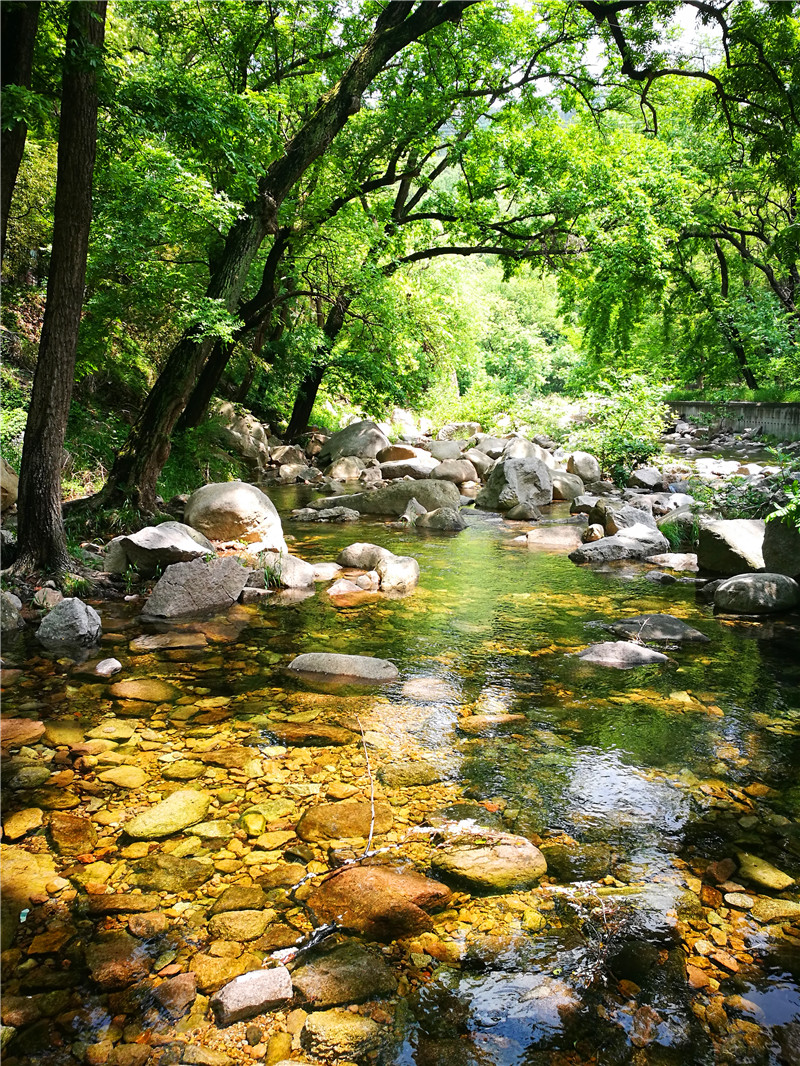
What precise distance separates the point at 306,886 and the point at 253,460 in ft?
44.7

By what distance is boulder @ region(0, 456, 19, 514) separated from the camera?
8.27 m

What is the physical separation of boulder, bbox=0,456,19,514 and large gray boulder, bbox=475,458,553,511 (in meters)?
7.72

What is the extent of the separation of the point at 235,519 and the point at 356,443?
9860 mm

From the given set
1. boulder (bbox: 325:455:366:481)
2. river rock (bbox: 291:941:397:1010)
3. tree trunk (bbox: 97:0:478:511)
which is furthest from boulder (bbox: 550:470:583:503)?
river rock (bbox: 291:941:397:1010)

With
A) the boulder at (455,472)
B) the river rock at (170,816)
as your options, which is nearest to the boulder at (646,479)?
the boulder at (455,472)

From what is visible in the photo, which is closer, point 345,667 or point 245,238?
point 345,667

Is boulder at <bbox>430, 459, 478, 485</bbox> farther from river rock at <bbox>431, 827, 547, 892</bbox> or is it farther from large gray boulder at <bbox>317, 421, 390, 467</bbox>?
river rock at <bbox>431, 827, 547, 892</bbox>

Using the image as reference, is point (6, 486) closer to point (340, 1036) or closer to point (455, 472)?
point (340, 1036)

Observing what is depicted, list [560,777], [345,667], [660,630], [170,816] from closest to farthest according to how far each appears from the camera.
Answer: [170,816] < [560,777] < [345,667] < [660,630]

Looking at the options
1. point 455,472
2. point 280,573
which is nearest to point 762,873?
point 280,573

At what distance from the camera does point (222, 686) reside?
4.64 m

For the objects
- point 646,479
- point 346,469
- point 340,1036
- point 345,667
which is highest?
point 646,479

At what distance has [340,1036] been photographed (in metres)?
2.03

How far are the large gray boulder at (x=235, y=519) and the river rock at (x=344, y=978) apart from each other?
5.63m
